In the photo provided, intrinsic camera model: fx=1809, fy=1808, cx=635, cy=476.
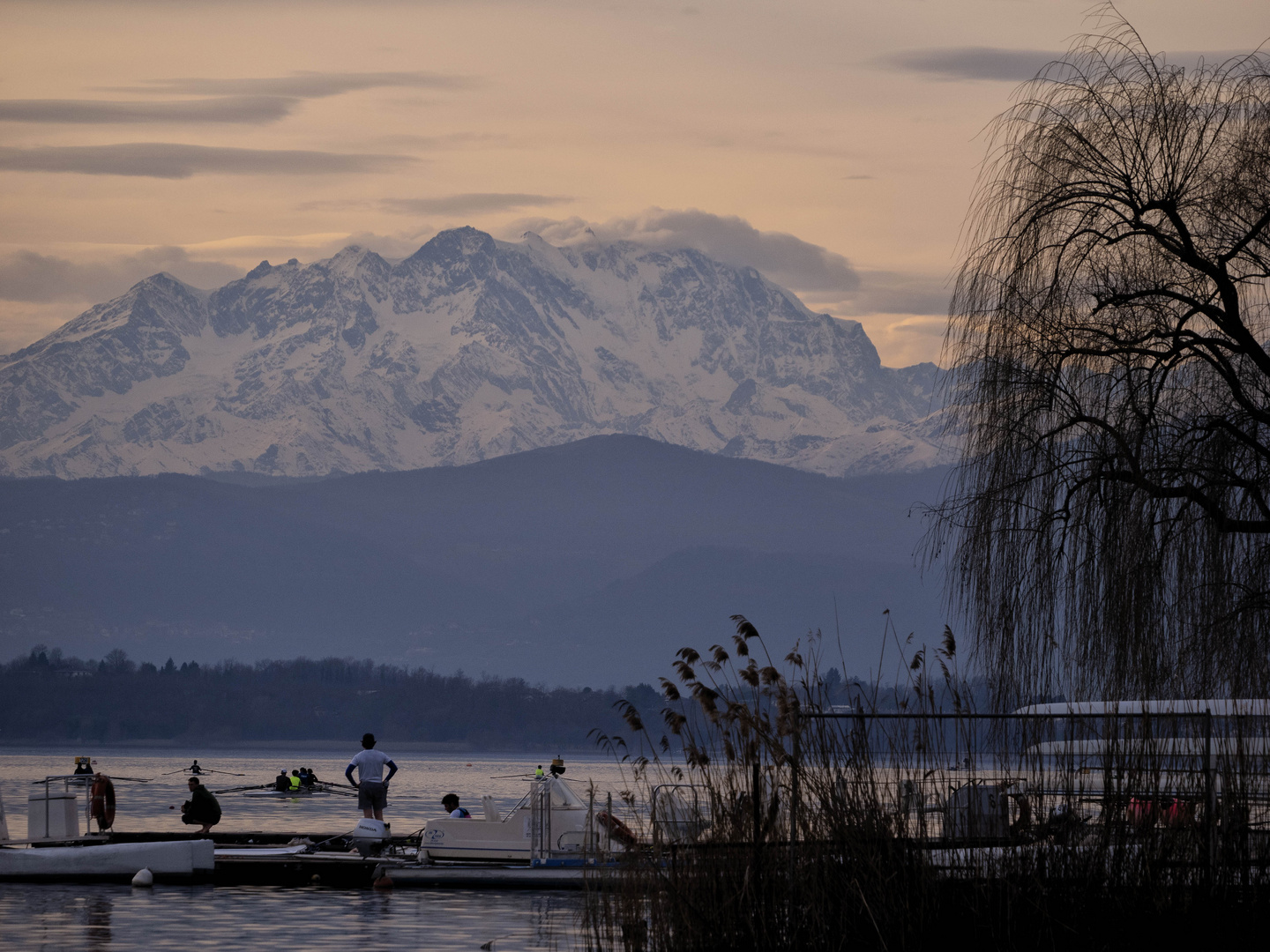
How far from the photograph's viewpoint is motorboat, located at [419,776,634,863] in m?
28.9

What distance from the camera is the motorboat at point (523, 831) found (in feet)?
94.9

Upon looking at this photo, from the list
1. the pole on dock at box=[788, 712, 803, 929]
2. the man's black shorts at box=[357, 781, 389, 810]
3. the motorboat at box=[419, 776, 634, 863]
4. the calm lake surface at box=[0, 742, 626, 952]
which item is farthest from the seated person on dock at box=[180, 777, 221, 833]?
the pole on dock at box=[788, 712, 803, 929]

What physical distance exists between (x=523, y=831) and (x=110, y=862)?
6.96 metres

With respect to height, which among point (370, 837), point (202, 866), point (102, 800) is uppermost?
point (102, 800)

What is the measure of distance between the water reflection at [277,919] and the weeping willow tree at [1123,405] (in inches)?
310

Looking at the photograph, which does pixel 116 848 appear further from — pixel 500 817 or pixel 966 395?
pixel 966 395

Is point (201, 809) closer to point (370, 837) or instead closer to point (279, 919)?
point (370, 837)

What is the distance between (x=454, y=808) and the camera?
32.0 metres

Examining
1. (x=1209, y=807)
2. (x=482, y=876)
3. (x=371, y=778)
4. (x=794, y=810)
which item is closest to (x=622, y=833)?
(x=794, y=810)

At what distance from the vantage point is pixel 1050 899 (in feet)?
52.0

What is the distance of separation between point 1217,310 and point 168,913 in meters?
16.4

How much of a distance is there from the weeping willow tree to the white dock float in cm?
1720

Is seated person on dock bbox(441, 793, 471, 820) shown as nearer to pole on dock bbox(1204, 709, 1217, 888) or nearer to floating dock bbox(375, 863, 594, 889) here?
floating dock bbox(375, 863, 594, 889)

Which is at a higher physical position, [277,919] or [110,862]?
[110,862]
